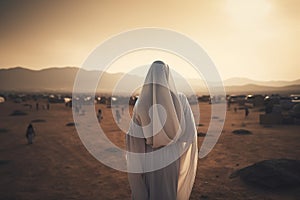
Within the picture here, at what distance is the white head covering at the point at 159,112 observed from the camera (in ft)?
9.05

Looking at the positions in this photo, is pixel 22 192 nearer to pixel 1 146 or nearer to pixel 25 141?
pixel 1 146

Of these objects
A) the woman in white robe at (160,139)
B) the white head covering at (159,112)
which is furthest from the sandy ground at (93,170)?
the white head covering at (159,112)

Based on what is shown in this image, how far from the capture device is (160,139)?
9.07ft

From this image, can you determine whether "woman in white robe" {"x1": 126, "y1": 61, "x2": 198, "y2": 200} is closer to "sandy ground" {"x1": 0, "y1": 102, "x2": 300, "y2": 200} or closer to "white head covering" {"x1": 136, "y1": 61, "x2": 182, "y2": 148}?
"white head covering" {"x1": 136, "y1": 61, "x2": 182, "y2": 148}

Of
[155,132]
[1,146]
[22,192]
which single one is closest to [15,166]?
[22,192]

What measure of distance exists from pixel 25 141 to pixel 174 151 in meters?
14.8

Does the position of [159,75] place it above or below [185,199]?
above

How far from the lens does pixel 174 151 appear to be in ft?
9.65

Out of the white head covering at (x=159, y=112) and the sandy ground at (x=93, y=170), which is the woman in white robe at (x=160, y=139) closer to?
the white head covering at (x=159, y=112)

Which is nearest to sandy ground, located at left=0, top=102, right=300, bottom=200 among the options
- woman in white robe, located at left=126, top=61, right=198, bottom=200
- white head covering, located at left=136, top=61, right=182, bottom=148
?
woman in white robe, located at left=126, top=61, right=198, bottom=200

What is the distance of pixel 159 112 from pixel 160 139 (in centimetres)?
29

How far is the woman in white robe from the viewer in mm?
2783

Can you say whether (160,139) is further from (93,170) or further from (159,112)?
(93,170)

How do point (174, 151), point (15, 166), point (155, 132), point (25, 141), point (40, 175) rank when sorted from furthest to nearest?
point (25, 141) < point (15, 166) < point (40, 175) < point (174, 151) < point (155, 132)
